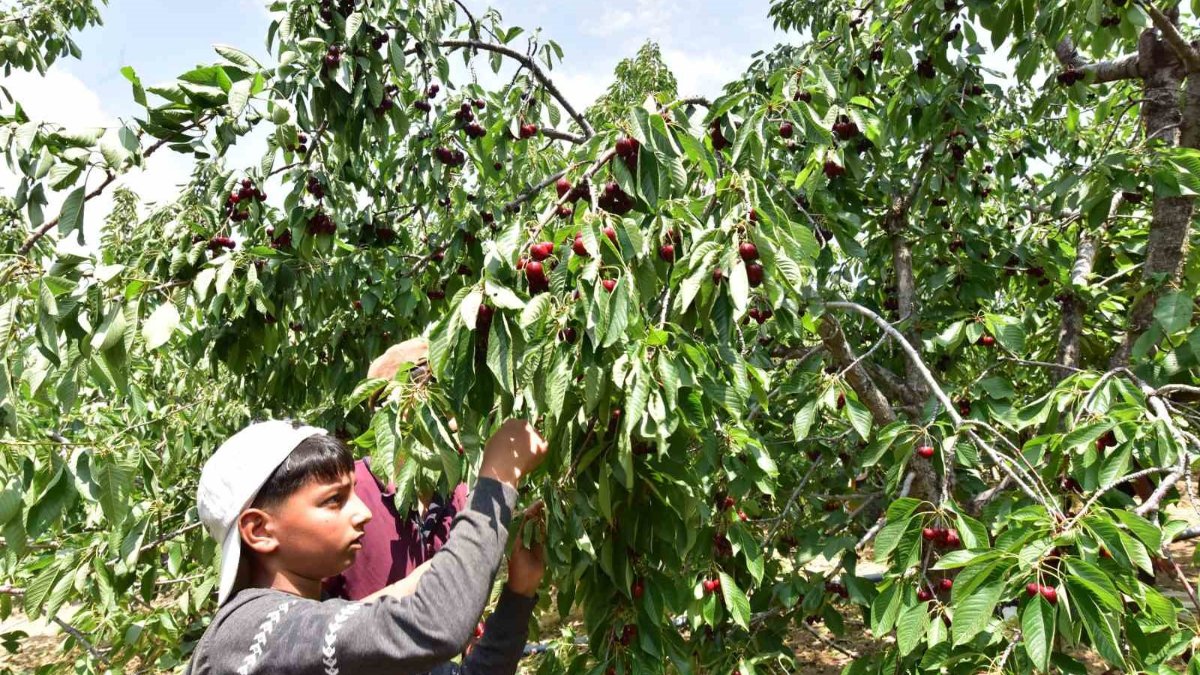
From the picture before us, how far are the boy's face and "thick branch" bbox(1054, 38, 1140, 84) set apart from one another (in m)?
3.30

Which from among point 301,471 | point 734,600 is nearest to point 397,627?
point 301,471

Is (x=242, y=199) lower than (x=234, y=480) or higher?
higher

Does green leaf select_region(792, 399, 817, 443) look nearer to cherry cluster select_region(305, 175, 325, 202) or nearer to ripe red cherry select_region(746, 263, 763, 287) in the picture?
ripe red cherry select_region(746, 263, 763, 287)

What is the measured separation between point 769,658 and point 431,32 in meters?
2.42

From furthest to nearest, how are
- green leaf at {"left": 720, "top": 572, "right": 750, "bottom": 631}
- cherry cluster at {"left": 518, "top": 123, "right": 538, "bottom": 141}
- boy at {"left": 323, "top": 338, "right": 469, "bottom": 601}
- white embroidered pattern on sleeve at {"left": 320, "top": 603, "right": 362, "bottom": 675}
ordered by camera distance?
cherry cluster at {"left": 518, "top": 123, "right": 538, "bottom": 141}
green leaf at {"left": 720, "top": 572, "right": 750, "bottom": 631}
boy at {"left": 323, "top": 338, "right": 469, "bottom": 601}
white embroidered pattern on sleeve at {"left": 320, "top": 603, "right": 362, "bottom": 675}

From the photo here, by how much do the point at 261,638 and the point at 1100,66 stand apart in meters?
3.73

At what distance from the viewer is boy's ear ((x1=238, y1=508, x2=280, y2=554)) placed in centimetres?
120

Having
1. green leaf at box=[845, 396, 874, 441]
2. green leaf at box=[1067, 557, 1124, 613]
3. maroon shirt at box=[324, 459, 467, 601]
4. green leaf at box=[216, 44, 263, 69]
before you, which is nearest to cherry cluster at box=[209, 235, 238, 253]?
green leaf at box=[216, 44, 263, 69]

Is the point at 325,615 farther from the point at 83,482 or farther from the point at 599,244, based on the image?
the point at 83,482

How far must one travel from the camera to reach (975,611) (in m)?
1.52

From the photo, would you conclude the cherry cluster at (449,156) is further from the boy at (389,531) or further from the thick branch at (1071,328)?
the thick branch at (1071,328)

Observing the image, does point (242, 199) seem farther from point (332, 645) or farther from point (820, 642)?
point (820, 642)

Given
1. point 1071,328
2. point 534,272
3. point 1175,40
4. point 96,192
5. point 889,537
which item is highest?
point 1175,40

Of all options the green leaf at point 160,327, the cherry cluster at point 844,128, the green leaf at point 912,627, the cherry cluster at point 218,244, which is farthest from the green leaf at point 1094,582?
the cherry cluster at point 218,244
